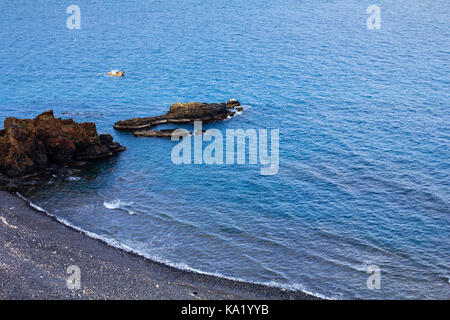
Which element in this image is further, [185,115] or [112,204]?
[185,115]

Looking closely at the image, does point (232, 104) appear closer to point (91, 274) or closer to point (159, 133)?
point (159, 133)

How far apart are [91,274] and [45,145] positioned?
2924 centimetres

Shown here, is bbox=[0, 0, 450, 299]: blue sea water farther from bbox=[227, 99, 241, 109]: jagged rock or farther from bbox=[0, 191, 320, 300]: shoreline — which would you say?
bbox=[227, 99, 241, 109]: jagged rock

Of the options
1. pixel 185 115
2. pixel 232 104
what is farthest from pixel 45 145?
pixel 232 104

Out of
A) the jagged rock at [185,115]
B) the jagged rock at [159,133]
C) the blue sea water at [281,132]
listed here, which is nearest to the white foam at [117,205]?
the blue sea water at [281,132]

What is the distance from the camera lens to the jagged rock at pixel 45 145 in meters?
69.6

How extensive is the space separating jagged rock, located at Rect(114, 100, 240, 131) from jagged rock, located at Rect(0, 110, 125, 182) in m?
10.6

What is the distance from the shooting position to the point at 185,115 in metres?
91.5

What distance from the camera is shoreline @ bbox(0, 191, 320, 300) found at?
154 feet

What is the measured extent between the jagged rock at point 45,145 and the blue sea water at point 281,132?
3.76 metres
